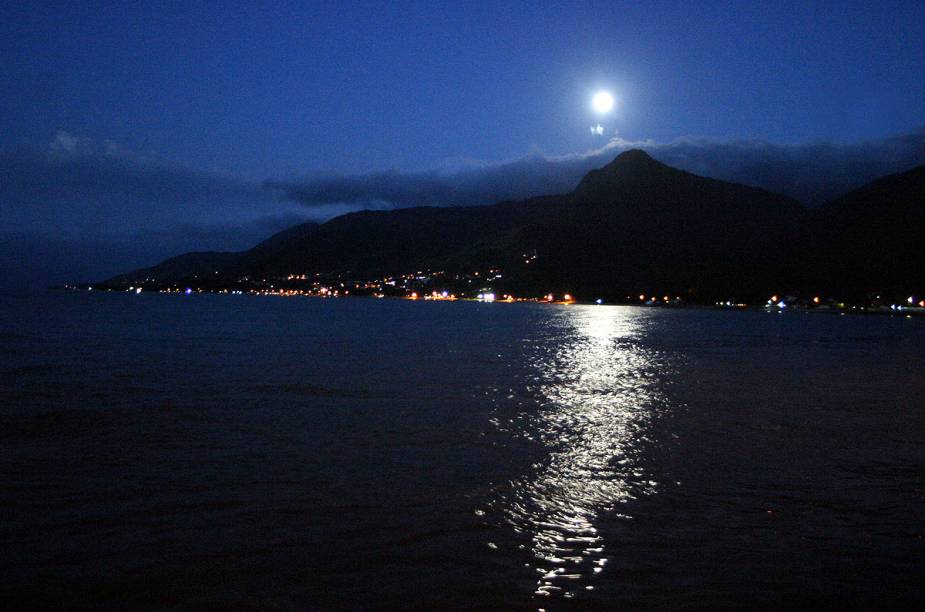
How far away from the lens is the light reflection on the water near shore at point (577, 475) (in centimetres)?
863

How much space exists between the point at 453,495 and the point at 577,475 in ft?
9.39

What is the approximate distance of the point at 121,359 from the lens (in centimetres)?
3372

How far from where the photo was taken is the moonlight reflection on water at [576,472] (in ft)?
28.6

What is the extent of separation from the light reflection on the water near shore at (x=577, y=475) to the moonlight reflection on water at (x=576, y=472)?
→ 1 centimetres

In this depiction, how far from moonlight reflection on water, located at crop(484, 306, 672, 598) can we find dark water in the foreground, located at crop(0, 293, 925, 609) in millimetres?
55

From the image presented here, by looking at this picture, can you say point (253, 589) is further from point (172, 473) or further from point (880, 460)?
point (880, 460)

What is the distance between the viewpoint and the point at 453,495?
11328 mm

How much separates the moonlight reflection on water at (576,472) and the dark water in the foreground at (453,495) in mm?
55

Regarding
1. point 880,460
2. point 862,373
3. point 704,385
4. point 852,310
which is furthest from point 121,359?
point 852,310

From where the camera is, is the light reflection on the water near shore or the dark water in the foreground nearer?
the dark water in the foreground

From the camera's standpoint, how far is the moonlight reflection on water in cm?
872

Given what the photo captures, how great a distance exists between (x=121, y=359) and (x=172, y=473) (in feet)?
80.0

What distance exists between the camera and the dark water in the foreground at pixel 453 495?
7.88 meters

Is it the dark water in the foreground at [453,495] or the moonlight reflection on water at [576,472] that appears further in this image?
the moonlight reflection on water at [576,472]
